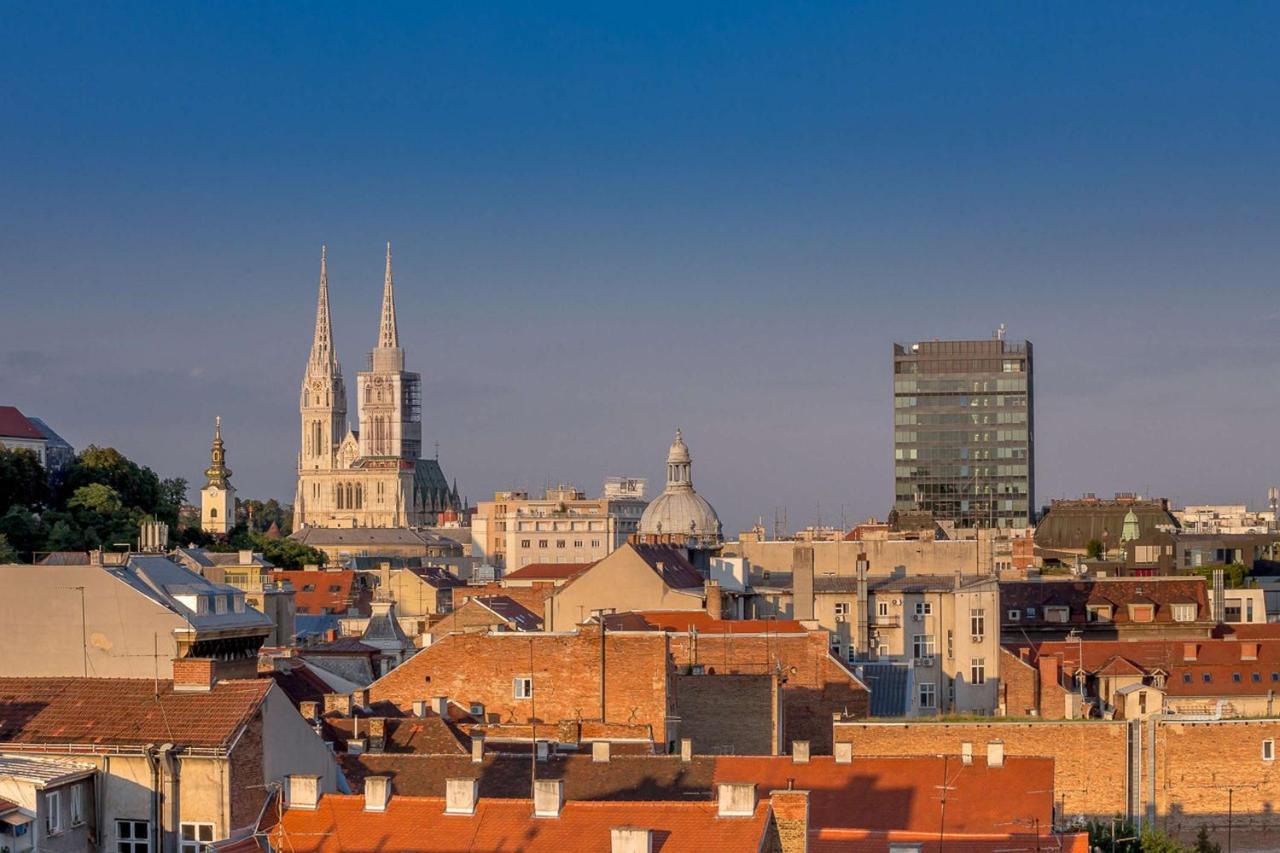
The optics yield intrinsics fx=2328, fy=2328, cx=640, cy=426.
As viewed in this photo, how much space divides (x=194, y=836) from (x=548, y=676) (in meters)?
21.6

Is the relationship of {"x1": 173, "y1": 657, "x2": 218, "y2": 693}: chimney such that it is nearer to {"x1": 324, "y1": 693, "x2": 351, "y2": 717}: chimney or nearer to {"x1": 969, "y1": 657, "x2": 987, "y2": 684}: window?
{"x1": 324, "y1": 693, "x2": 351, "y2": 717}: chimney

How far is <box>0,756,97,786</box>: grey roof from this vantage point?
29.5m

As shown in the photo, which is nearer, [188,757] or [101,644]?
[188,757]

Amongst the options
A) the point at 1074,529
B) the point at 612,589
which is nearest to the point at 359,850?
the point at 612,589

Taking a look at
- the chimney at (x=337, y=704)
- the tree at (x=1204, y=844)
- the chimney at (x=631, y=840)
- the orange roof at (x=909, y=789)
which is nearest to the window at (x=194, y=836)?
the chimney at (x=631, y=840)

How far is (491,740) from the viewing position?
46844mm

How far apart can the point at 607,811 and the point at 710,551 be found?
272 ft

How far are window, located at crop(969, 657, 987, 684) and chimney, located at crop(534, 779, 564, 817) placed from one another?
4884 centimetres

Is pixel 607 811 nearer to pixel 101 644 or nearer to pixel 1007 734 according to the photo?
pixel 101 644

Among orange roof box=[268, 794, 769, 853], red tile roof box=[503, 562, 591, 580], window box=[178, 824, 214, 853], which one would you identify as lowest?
red tile roof box=[503, 562, 591, 580]

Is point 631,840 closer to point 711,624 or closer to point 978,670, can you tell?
point 711,624

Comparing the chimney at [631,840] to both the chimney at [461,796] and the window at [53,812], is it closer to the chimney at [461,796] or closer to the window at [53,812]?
the chimney at [461,796]

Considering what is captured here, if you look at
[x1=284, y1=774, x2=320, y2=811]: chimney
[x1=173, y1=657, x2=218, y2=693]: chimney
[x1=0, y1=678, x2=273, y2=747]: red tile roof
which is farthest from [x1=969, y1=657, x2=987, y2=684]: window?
[x1=284, y1=774, x2=320, y2=811]: chimney

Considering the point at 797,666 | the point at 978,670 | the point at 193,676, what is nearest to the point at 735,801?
the point at 193,676
